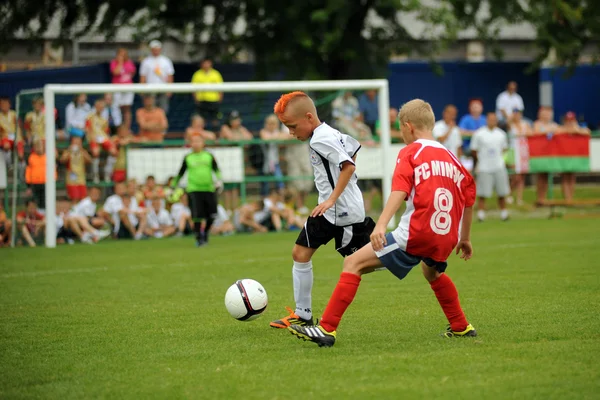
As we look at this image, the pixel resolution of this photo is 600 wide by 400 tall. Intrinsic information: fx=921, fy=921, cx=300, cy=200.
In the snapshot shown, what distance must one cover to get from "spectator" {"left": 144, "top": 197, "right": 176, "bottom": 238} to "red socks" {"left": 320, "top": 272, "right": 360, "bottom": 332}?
1113 centimetres

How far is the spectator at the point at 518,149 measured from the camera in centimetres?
1975

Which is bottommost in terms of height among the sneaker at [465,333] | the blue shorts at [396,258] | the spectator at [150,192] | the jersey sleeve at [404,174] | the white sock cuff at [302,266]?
the sneaker at [465,333]

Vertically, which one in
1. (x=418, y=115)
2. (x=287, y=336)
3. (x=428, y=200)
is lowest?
(x=287, y=336)

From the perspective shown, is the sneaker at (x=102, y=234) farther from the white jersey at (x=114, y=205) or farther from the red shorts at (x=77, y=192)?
the red shorts at (x=77, y=192)

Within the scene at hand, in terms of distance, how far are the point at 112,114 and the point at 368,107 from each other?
512 centimetres

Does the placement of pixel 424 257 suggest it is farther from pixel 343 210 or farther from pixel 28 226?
pixel 28 226

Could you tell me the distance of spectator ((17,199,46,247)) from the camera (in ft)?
51.2

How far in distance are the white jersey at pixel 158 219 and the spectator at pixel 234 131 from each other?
2.10 m

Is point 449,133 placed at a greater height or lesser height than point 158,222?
greater

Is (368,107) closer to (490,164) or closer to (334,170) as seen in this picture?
(490,164)

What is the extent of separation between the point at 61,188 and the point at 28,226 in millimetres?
854

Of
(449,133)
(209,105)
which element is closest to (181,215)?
(209,105)

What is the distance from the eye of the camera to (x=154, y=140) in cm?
1761

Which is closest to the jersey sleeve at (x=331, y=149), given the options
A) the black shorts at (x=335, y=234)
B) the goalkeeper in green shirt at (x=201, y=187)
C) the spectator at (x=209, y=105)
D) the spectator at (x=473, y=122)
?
the black shorts at (x=335, y=234)
